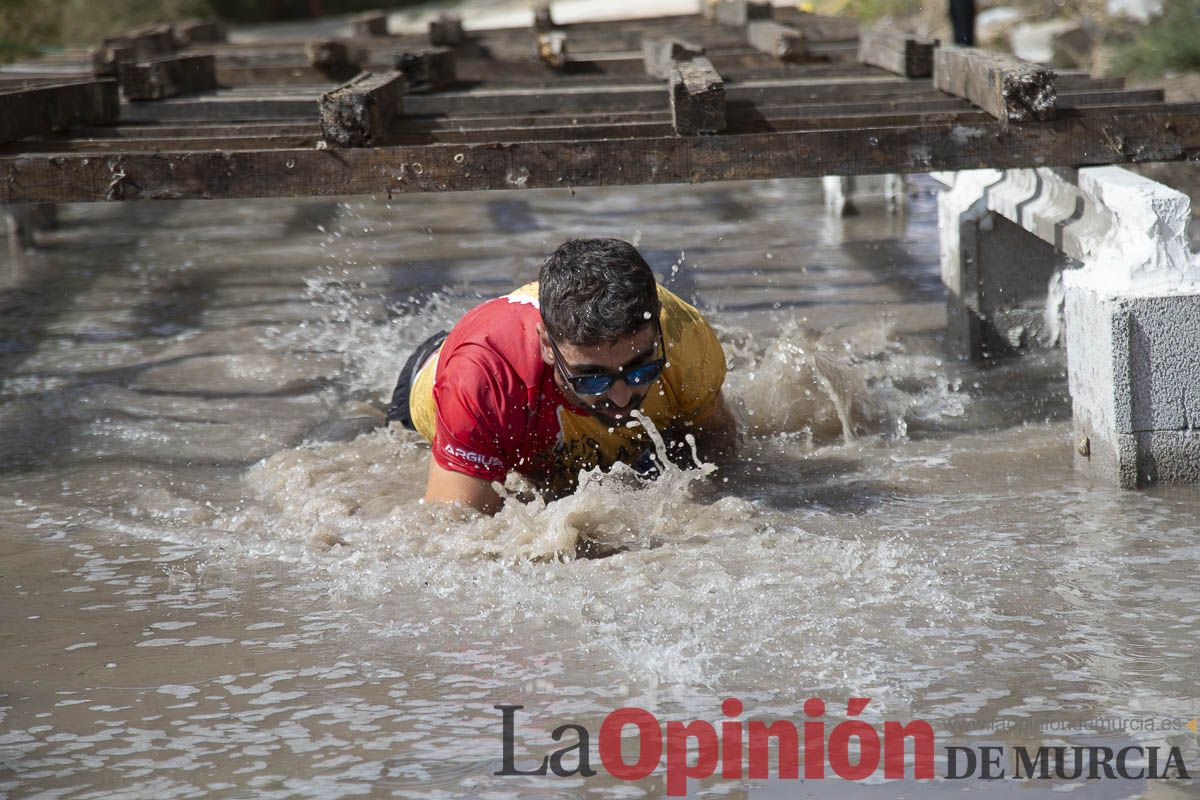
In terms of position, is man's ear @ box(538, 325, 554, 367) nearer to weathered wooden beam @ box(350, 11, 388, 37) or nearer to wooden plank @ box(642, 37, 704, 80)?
wooden plank @ box(642, 37, 704, 80)

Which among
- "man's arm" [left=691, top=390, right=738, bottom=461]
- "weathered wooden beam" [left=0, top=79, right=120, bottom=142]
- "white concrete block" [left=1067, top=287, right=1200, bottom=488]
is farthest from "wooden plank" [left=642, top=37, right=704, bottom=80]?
"white concrete block" [left=1067, top=287, right=1200, bottom=488]

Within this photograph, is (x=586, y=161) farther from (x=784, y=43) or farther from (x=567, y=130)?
(x=784, y=43)

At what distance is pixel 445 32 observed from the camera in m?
9.21

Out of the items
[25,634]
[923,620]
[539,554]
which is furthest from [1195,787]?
[25,634]

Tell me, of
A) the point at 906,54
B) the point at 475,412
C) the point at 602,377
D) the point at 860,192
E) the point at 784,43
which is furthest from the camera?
the point at 860,192

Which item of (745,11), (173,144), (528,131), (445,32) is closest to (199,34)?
(445,32)

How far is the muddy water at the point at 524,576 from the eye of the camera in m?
3.14

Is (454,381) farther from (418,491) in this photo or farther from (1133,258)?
(1133,258)

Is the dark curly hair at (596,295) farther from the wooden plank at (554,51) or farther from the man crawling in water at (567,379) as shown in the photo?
the wooden plank at (554,51)

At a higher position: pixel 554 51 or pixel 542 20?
pixel 542 20

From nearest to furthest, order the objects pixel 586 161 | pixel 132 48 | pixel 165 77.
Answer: pixel 586 161
pixel 165 77
pixel 132 48

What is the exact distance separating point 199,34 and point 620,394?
884cm

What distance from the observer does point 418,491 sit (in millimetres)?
4914

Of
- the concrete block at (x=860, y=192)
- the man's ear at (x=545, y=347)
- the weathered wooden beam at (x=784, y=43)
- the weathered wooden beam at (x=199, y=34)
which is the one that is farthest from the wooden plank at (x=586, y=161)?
the weathered wooden beam at (x=199, y=34)
